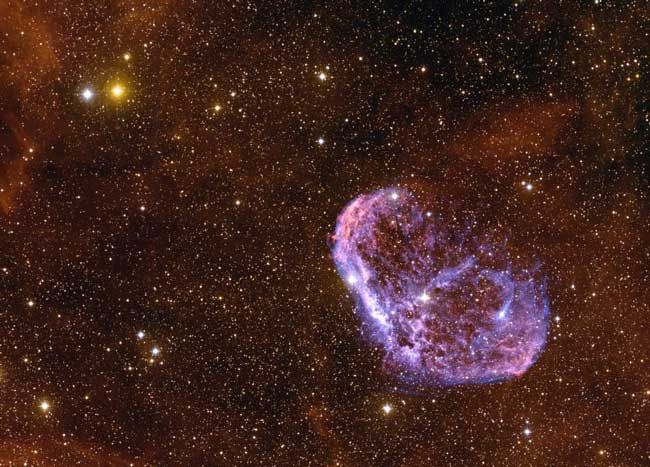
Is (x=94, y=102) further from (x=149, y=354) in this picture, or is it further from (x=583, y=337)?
(x=583, y=337)

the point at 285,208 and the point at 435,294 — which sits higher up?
the point at 285,208

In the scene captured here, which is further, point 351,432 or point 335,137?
point 351,432

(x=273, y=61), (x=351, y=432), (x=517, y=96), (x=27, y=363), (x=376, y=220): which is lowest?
(x=351, y=432)

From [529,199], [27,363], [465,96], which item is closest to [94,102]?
[27,363]
